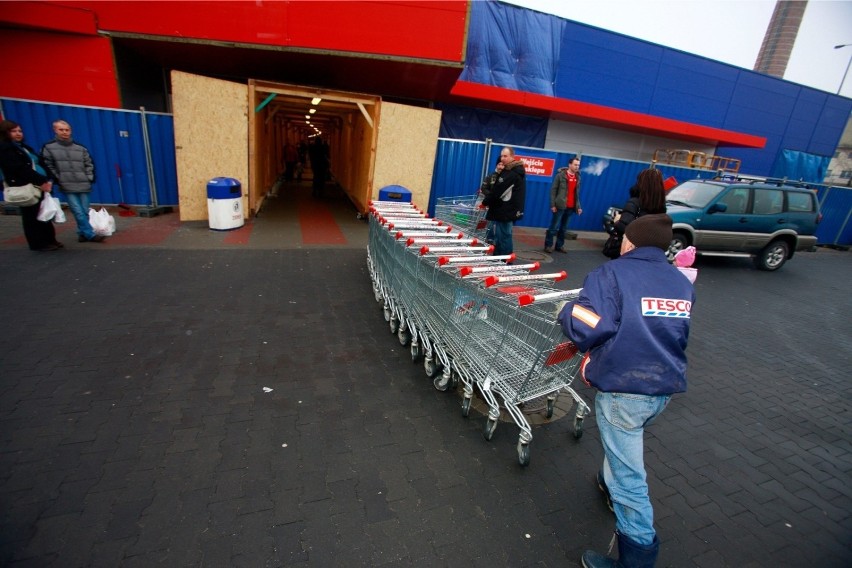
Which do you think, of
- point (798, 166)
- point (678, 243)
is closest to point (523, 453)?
point (678, 243)

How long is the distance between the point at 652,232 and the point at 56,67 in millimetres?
12485

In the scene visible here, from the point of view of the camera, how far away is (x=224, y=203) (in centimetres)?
844

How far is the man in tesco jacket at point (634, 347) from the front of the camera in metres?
1.99

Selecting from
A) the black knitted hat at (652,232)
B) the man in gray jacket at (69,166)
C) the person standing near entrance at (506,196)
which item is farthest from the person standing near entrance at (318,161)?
the black knitted hat at (652,232)

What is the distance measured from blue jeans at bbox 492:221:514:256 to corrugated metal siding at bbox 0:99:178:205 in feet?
27.2

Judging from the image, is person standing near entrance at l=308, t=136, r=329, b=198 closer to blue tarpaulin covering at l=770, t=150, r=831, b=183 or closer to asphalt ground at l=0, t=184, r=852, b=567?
asphalt ground at l=0, t=184, r=852, b=567

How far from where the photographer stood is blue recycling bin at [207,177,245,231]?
26.9ft

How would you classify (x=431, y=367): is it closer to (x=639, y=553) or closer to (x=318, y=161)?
(x=639, y=553)

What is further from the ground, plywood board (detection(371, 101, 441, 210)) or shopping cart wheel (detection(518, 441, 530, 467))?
plywood board (detection(371, 101, 441, 210))

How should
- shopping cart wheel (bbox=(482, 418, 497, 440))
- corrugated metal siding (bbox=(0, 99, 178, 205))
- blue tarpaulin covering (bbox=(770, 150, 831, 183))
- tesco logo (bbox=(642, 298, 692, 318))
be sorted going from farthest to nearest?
blue tarpaulin covering (bbox=(770, 150, 831, 183)), corrugated metal siding (bbox=(0, 99, 178, 205)), shopping cart wheel (bbox=(482, 418, 497, 440)), tesco logo (bbox=(642, 298, 692, 318))

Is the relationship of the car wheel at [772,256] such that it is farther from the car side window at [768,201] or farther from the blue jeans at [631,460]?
the blue jeans at [631,460]

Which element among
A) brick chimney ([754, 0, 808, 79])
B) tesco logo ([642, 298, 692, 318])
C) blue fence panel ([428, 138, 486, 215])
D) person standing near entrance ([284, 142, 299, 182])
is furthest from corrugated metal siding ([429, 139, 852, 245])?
brick chimney ([754, 0, 808, 79])

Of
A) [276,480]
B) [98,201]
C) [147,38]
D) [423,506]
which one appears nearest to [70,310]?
[276,480]

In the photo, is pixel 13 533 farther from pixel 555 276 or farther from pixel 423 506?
pixel 555 276
